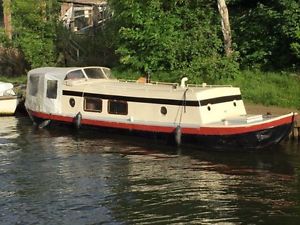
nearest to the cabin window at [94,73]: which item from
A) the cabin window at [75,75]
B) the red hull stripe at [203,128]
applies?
the cabin window at [75,75]

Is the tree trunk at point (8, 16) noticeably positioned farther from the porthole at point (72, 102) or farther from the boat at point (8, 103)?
the porthole at point (72, 102)

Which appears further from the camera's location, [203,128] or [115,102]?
[115,102]

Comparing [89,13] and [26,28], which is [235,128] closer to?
[26,28]

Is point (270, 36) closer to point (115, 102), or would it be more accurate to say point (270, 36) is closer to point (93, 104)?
point (115, 102)

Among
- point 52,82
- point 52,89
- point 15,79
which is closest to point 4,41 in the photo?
point 15,79

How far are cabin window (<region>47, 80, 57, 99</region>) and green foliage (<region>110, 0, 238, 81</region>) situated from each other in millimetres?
4751

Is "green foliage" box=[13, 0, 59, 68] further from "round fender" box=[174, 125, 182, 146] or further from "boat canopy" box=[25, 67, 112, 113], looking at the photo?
"round fender" box=[174, 125, 182, 146]

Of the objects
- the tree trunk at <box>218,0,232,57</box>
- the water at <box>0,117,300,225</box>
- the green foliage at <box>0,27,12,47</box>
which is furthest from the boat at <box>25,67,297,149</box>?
the green foliage at <box>0,27,12,47</box>

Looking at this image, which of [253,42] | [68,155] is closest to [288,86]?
[253,42]

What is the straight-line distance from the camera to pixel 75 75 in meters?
25.8

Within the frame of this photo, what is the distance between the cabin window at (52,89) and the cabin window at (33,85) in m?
0.86

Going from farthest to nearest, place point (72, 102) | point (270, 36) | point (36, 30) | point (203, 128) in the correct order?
1. point (36, 30)
2. point (270, 36)
3. point (72, 102)
4. point (203, 128)

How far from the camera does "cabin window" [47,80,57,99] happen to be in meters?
25.7

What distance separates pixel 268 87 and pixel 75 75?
24.7 ft
